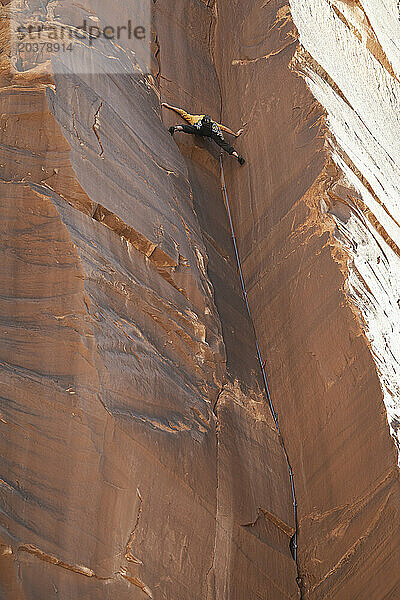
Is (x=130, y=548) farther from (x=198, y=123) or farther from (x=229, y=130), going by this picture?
(x=229, y=130)

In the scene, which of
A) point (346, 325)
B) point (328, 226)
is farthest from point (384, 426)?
point (328, 226)

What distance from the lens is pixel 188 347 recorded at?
17.2 ft

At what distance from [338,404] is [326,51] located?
13.0 feet

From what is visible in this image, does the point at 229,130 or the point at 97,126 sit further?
the point at 229,130

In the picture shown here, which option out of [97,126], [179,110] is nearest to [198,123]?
[179,110]

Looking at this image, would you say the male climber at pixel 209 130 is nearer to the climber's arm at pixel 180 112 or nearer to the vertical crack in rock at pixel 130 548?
the climber's arm at pixel 180 112

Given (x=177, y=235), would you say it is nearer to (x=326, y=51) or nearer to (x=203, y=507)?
(x=203, y=507)

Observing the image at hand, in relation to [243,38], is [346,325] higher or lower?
lower

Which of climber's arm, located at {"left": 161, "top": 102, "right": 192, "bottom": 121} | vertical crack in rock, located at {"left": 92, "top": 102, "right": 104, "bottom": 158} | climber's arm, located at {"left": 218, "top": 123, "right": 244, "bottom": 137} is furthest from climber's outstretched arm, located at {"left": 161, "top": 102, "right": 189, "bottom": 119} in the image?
vertical crack in rock, located at {"left": 92, "top": 102, "right": 104, "bottom": 158}

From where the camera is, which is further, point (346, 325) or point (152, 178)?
point (152, 178)

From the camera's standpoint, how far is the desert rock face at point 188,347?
13.9 feet

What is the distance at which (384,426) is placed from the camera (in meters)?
4.91

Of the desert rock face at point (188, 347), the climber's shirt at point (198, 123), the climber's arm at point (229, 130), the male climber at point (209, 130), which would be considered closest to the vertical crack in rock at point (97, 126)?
the desert rock face at point (188, 347)

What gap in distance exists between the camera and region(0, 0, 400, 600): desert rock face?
13.9 feet
